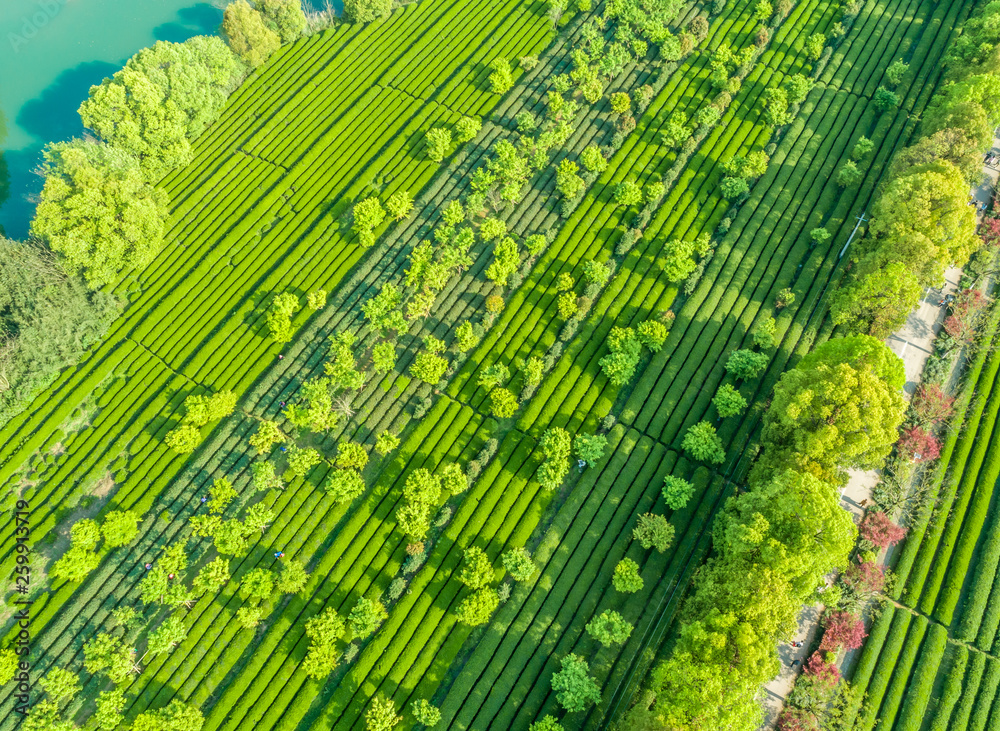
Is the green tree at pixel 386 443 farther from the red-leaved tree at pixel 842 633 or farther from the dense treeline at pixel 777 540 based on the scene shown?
the red-leaved tree at pixel 842 633

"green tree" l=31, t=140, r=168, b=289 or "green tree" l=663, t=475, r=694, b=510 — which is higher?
"green tree" l=663, t=475, r=694, b=510

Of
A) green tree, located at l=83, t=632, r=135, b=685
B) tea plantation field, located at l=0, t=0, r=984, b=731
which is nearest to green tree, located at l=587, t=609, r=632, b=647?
tea plantation field, located at l=0, t=0, r=984, b=731

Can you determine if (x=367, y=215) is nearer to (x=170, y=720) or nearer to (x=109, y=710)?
(x=170, y=720)

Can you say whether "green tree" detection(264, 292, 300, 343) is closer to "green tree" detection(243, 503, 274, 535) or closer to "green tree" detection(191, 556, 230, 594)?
"green tree" detection(243, 503, 274, 535)

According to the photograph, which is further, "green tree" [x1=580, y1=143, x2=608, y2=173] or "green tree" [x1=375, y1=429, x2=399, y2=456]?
"green tree" [x1=580, y1=143, x2=608, y2=173]

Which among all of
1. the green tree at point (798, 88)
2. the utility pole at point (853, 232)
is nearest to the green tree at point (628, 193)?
the utility pole at point (853, 232)
